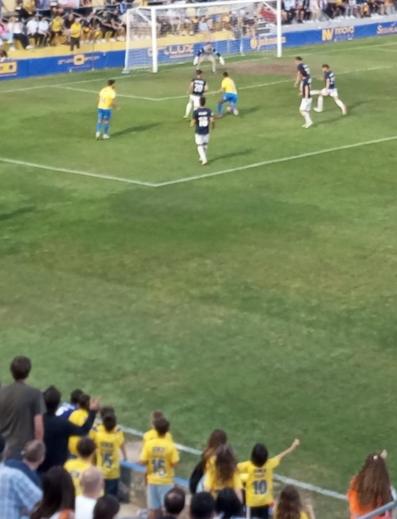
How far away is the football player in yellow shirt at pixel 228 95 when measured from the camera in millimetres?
38688

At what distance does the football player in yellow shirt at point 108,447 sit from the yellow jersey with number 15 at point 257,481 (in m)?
1.47

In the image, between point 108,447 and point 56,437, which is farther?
point 108,447

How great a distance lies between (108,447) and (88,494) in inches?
107

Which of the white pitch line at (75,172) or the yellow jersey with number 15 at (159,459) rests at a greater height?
the yellow jersey with number 15 at (159,459)

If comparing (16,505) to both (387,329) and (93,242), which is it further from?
(93,242)

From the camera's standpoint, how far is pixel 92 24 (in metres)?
53.8

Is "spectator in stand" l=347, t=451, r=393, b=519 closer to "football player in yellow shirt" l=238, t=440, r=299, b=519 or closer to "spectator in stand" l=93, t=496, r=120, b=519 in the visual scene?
"football player in yellow shirt" l=238, t=440, r=299, b=519

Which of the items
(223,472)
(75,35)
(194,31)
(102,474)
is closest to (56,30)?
(75,35)

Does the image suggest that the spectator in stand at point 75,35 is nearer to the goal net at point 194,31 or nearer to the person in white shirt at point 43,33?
the person in white shirt at point 43,33

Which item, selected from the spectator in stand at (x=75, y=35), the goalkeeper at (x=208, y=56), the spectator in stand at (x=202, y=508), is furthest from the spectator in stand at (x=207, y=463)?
the spectator in stand at (x=75, y=35)

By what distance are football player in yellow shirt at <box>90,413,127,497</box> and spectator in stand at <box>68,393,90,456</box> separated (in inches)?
7.0

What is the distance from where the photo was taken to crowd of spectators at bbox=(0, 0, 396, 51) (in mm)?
51219

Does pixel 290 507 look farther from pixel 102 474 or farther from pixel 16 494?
pixel 102 474

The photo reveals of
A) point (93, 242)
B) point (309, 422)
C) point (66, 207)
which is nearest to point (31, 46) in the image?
point (66, 207)
